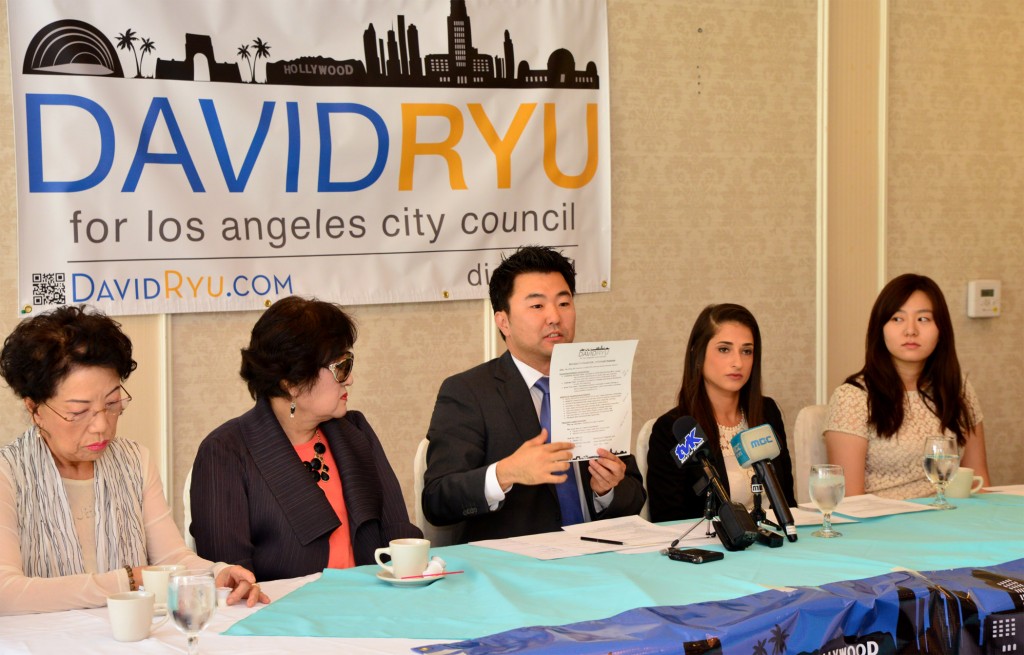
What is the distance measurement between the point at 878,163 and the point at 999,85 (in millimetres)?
847

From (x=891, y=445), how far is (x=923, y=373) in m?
0.33

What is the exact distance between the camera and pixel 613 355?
9.40 feet

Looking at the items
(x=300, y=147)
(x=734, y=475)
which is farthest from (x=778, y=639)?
(x=300, y=147)

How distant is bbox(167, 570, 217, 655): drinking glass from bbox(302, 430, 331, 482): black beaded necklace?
109cm

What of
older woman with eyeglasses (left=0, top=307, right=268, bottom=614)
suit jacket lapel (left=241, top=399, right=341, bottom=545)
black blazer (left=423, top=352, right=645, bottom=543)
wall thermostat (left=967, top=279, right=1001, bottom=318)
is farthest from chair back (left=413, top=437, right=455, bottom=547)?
wall thermostat (left=967, top=279, right=1001, bottom=318)

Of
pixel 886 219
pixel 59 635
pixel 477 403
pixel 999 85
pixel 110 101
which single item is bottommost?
pixel 59 635

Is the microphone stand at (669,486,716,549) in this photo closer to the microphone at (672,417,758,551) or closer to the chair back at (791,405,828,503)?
the microphone at (672,417,758,551)

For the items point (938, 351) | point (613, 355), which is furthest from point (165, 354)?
point (938, 351)

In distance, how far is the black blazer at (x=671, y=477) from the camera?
343 centimetres

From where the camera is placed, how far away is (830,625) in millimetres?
2172

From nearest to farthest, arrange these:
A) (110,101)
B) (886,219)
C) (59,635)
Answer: (59,635) → (110,101) → (886,219)

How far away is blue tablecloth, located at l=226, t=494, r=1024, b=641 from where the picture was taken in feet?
6.80

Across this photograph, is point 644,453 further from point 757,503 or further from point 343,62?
point 343,62

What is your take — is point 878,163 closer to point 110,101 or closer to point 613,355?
point 613,355
